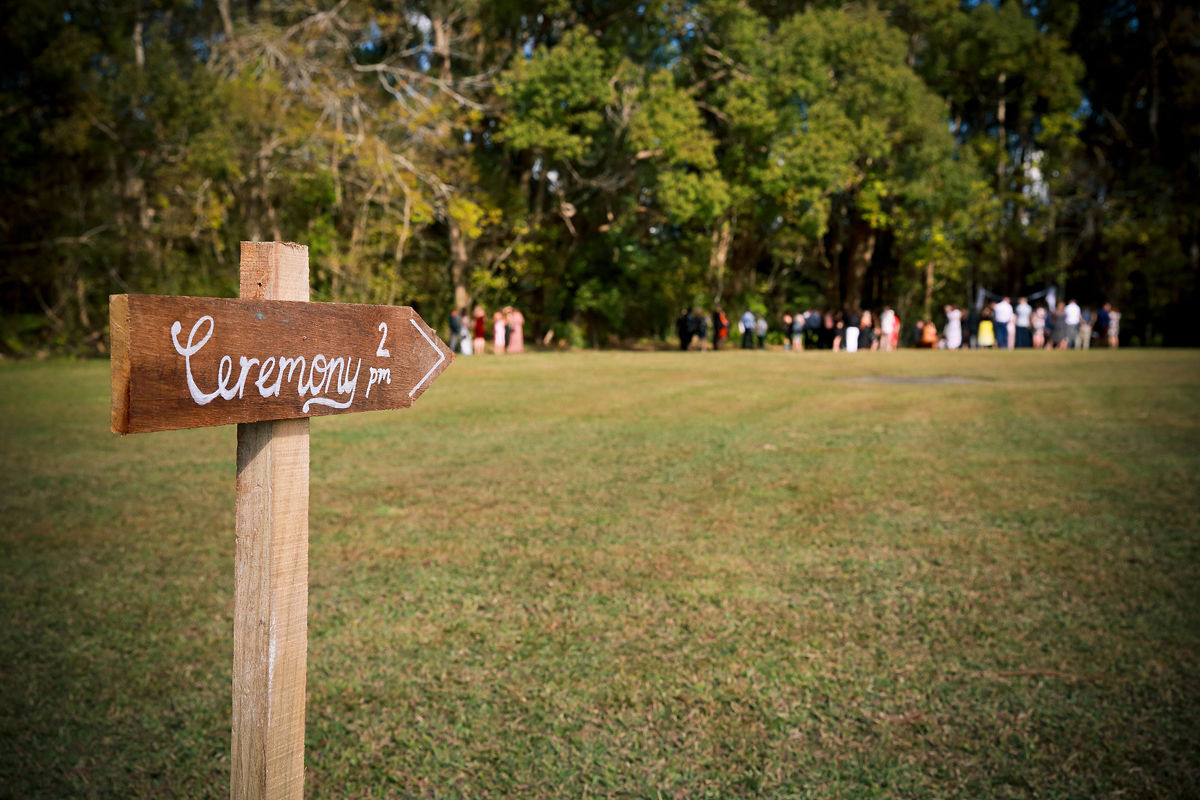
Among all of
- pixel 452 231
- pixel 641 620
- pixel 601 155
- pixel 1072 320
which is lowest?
pixel 641 620

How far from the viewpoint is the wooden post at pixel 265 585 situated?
2193 mm

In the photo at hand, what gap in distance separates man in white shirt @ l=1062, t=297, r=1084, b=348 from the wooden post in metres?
35.7

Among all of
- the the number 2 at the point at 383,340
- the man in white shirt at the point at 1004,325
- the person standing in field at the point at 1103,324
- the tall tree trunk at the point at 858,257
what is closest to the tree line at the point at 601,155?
the tall tree trunk at the point at 858,257

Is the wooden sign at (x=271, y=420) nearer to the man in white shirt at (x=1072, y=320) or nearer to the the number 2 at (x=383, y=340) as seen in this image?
the the number 2 at (x=383, y=340)

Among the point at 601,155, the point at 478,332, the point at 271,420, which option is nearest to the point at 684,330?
the point at 601,155

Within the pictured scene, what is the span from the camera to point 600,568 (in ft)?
18.9

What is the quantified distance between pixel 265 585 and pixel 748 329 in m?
33.9

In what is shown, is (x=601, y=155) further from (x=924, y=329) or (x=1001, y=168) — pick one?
(x=1001, y=168)

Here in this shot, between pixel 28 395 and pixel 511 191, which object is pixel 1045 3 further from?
pixel 28 395

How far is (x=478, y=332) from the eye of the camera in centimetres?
3006

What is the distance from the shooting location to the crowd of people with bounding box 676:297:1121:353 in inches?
1348

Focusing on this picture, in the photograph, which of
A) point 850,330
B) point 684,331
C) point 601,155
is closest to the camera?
point 601,155

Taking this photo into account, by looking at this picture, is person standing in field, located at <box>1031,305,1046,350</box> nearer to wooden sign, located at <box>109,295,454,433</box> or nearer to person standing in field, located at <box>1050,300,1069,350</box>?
person standing in field, located at <box>1050,300,1069,350</box>

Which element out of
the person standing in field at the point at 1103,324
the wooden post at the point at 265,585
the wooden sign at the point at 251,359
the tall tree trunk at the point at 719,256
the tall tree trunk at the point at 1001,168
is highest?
the tall tree trunk at the point at 1001,168
